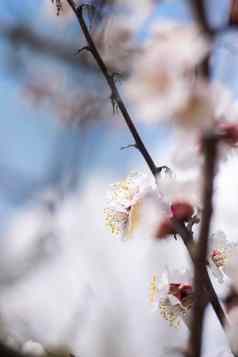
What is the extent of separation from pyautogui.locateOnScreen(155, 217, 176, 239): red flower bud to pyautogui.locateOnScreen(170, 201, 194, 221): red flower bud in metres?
0.03

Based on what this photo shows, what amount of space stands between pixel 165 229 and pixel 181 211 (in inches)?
2.3

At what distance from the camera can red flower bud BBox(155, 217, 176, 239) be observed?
0.73m

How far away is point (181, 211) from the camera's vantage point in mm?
687

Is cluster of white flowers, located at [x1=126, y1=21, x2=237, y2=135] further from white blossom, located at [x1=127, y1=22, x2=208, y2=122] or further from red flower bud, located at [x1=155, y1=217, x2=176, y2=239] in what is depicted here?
red flower bud, located at [x1=155, y1=217, x2=176, y2=239]

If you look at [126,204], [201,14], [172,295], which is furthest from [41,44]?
[201,14]

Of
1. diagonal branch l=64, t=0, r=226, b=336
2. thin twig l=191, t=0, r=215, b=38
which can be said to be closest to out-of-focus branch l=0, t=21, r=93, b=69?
diagonal branch l=64, t=0, r=226, b=336

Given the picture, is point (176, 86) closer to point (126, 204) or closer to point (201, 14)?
point (201, 14)

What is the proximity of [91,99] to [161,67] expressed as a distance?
1.52ft

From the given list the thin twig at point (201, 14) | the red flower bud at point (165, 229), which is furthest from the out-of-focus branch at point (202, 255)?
the red flower bud at point (165, 229)

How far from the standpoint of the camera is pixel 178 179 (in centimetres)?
65

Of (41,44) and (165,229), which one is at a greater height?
(41,44)

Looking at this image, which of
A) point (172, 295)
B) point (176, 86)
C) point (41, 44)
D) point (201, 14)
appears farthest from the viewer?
point (41, 44)

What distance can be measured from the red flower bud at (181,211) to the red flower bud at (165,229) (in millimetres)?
29

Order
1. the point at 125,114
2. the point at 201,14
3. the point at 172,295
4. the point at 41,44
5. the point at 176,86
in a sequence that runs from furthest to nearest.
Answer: the point at 41,44, the point at 172,295, the point at 125,114, the point at 176,86, the point at 201,14
